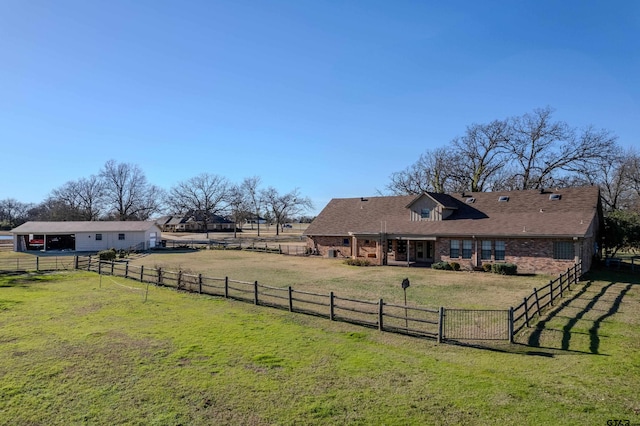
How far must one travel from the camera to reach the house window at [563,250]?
23.8 m

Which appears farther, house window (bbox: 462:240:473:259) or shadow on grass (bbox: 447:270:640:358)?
house window (bbox: 462:240:473:259)

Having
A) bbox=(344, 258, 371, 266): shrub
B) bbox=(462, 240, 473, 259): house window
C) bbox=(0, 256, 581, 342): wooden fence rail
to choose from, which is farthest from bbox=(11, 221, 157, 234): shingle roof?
bbox=(462, 240, 473, 259): house window

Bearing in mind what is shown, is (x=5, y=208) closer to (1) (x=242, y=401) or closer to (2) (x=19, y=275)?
(2) (x=19, y=275)

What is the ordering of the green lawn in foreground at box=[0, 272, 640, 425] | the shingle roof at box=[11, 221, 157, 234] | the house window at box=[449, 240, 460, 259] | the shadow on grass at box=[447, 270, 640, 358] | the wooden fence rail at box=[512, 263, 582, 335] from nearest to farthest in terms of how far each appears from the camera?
the green lawn in foreground at box=[0, 272, 640, 425] < the shadow on grass at box=[447, 270, 640, 358] < the wooden fence rail at box=[512, 263, 582, 335] < the house window at box=[449, 240, 460, 259] < the shingle roof at box=[11, 221, 157, 234]

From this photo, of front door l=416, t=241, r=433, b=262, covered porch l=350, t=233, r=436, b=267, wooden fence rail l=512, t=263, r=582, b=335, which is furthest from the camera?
front door l=416, t=241, r=433, b=262

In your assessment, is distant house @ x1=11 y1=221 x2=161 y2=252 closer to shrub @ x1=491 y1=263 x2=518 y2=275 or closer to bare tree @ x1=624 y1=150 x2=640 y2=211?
shrub @ x1=491 y1=263 x2=518 y2=275

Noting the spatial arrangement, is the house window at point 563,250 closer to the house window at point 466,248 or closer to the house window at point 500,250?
the house window at point 500,250

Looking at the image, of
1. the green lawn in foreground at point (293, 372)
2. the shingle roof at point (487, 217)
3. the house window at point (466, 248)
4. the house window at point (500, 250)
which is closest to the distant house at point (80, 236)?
the shingle roof at point (487, 217)

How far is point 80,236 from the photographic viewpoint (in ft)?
146

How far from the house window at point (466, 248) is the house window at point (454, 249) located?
0.37m

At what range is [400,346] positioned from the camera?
34.3 ft

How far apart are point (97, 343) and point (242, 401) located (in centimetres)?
556

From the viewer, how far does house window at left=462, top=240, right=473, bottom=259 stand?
90.8ft

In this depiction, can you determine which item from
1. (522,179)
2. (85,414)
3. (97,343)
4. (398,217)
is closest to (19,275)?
(97,343)
